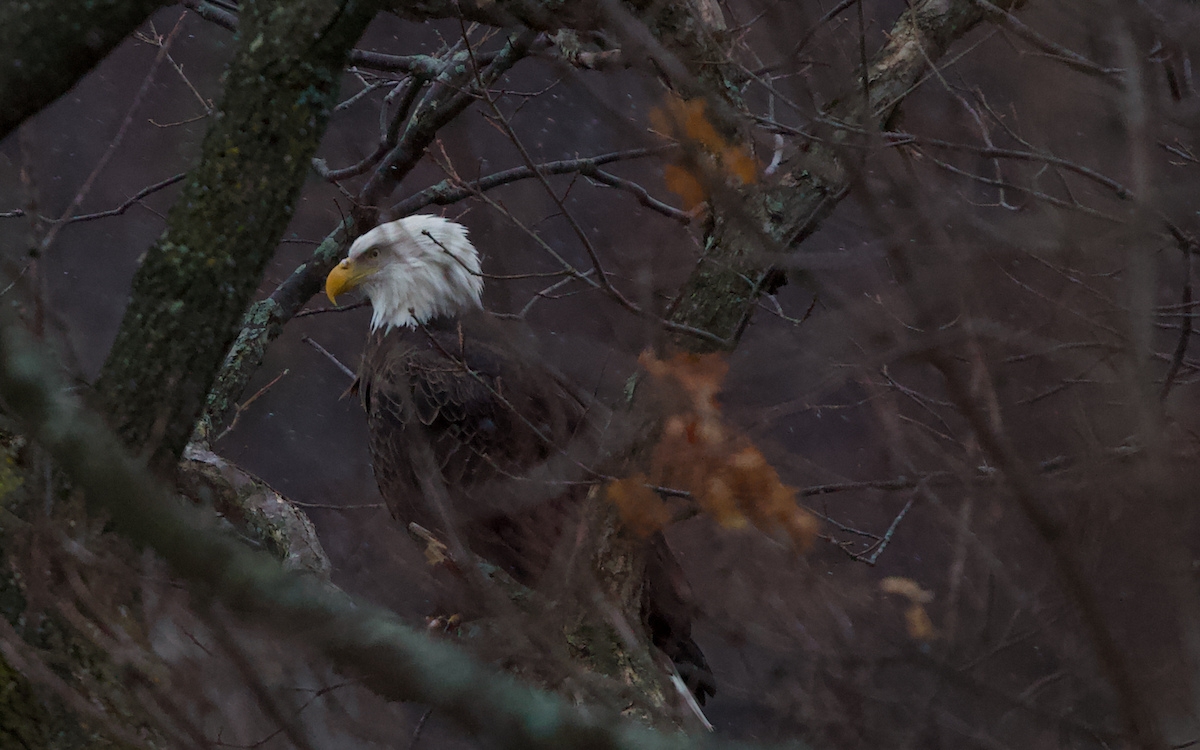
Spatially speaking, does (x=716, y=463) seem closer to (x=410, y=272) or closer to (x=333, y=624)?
(x=333, y=624)

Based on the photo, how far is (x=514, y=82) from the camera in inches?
213

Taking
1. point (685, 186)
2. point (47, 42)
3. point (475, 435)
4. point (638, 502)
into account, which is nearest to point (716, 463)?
point (638, 502)

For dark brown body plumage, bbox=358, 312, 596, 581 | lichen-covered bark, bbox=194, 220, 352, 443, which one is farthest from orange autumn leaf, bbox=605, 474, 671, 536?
lichen-covered bark, bbox=194, 220, 352, 443

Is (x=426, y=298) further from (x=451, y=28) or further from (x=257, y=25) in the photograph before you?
(x=451, y=28)

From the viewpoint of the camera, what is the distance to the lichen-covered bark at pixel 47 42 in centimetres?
178

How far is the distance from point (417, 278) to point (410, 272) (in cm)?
3

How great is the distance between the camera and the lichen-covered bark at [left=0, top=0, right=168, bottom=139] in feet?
5.84

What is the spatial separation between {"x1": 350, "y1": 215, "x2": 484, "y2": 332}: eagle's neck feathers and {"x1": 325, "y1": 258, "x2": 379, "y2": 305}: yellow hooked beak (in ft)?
0.17

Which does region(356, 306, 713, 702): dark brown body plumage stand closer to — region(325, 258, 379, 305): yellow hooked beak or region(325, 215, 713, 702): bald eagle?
region(325, 215, 713, 702): bald eagle

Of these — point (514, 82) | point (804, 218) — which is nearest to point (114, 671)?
point (804, 218)

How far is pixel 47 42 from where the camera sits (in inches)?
70.7

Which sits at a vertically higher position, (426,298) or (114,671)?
(426,298)

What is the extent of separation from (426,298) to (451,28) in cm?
293

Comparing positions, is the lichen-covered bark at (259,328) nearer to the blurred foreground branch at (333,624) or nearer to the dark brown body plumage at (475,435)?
the dark brown body plumage at (475,435)
